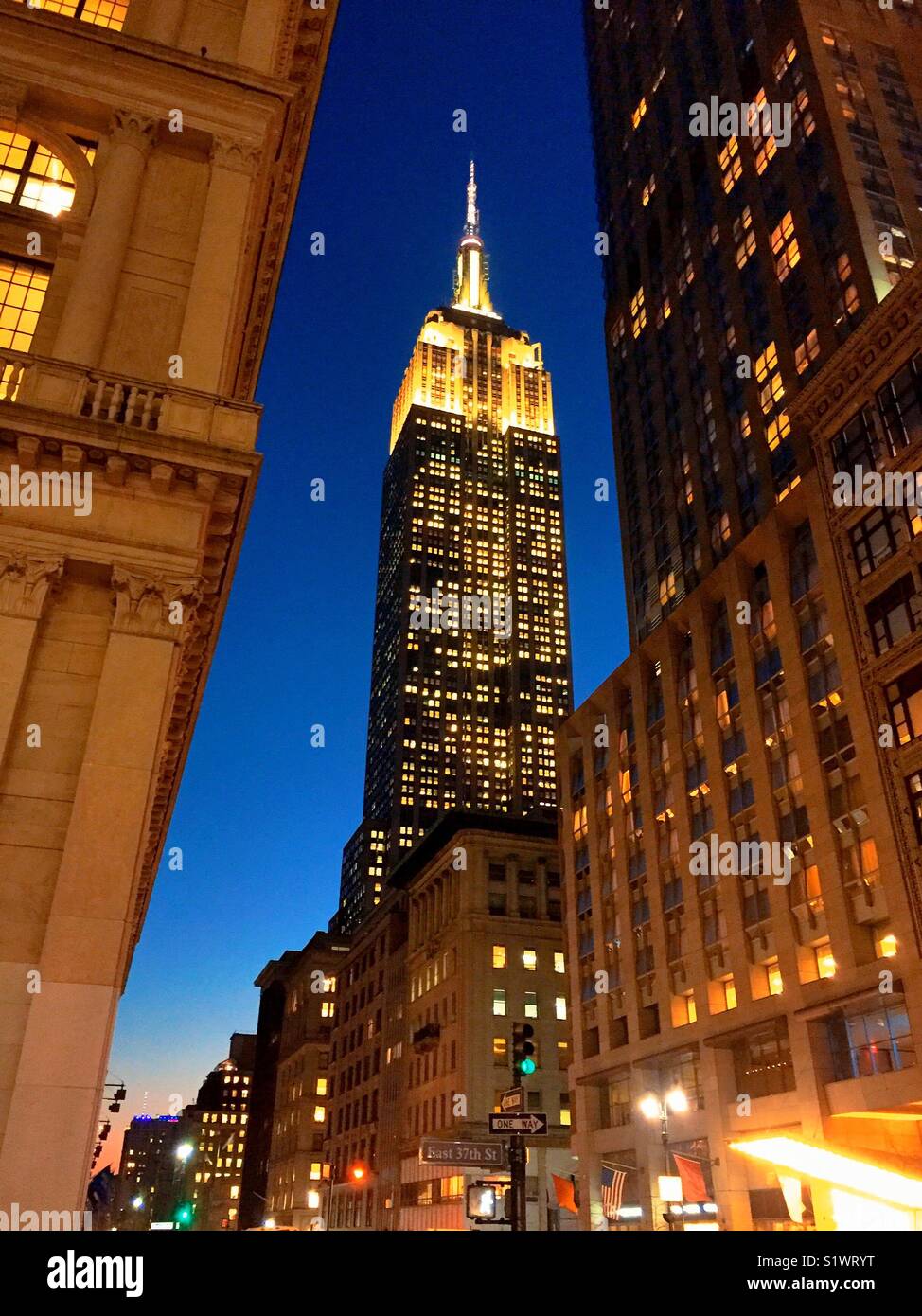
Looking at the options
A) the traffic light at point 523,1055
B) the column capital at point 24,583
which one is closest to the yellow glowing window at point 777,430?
the traffic light at point 523,1055

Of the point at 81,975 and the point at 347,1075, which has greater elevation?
the point at 347,1075

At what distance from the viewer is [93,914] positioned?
1534cm

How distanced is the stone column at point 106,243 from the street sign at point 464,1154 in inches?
702

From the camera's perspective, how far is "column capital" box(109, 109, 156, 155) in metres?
23.2

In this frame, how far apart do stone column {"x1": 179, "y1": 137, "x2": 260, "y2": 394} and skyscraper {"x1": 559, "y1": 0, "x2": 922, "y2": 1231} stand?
2124 centimetres

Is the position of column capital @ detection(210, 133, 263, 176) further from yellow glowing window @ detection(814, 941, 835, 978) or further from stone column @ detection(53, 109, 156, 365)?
yellow glowing window @ detection(814, 941, 835, 978)

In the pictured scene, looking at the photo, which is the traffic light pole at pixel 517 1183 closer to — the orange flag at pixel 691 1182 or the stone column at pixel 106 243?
the stone column at pixel 106 243

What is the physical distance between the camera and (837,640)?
4806cm

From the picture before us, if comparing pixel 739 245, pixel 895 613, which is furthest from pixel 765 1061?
pixel 739 245

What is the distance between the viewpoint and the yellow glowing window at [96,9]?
25.6m
